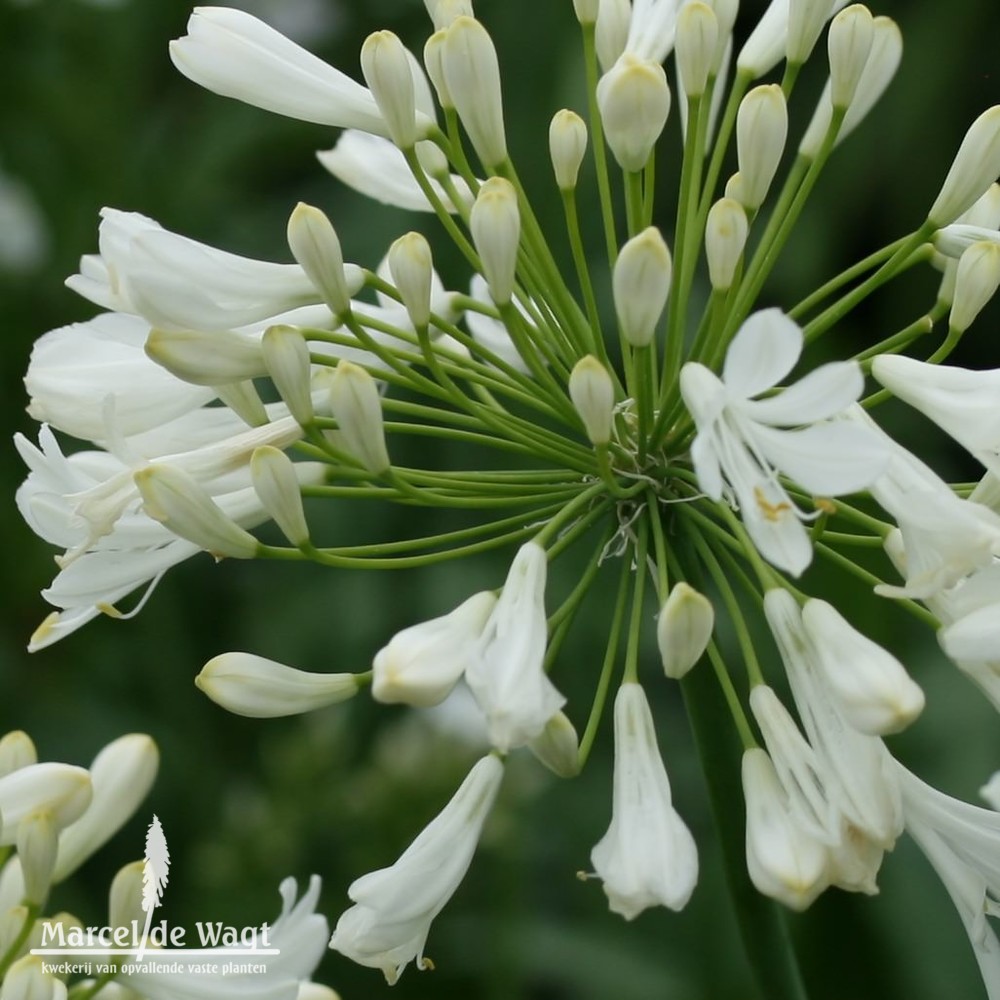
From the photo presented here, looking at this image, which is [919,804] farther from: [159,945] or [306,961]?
[159,945]

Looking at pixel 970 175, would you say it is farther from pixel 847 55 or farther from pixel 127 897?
pixel 127 897

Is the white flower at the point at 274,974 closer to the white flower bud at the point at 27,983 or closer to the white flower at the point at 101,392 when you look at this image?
the white flower bud at the point at 27,983

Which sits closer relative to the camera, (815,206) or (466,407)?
(466,407)

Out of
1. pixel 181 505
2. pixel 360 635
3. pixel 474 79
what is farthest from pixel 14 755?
pixel 360 635

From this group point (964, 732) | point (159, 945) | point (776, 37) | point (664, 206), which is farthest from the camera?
point (664, 206)

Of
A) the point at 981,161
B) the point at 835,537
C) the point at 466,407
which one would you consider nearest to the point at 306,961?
the point at 466,407

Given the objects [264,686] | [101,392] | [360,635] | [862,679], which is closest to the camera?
[862,679]

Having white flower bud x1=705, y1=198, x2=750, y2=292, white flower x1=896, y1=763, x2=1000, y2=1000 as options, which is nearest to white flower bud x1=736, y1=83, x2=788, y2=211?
white flower bud x1=705, y1=198, x2=750, y2=292
